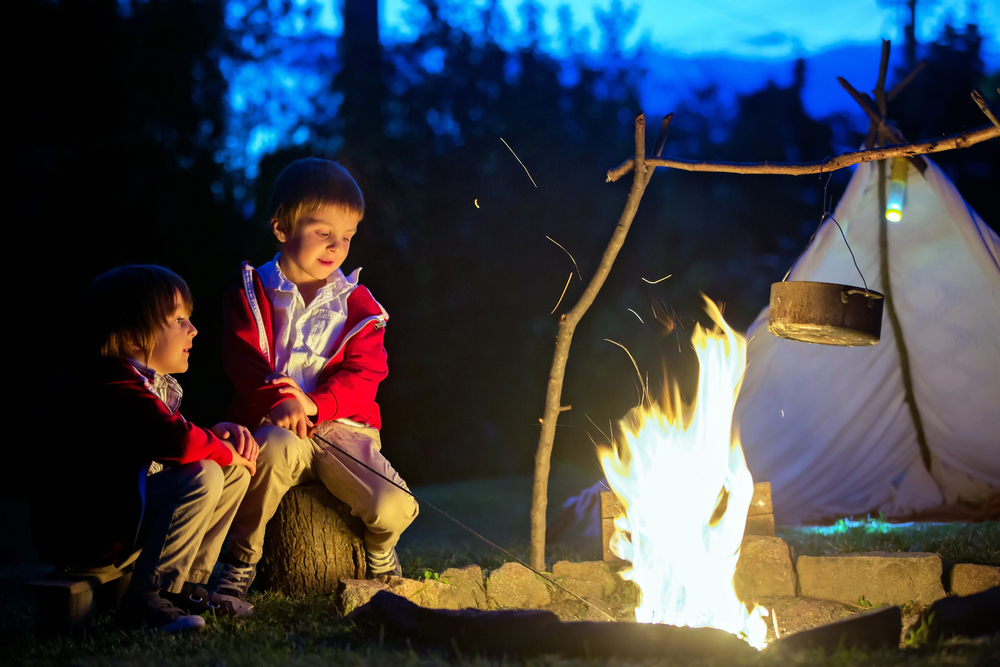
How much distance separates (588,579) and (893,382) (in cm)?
321

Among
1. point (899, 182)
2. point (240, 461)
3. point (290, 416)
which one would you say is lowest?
point (240, 461)

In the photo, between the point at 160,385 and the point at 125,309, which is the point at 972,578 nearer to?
the point at 160,385

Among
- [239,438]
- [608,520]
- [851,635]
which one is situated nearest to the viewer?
[851,635]

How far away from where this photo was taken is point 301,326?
2828mm

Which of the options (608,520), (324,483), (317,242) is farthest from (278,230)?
(608,520)

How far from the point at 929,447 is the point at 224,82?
263 inches

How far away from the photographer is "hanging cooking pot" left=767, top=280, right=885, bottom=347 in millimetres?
2863

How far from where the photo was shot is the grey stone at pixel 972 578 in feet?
9.32

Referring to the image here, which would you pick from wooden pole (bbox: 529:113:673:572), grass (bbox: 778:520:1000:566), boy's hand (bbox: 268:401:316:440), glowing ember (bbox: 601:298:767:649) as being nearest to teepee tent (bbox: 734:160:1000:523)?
grass (bbox: 778:520:1000:566)

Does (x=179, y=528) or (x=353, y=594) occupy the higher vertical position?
(x=179, y=528)

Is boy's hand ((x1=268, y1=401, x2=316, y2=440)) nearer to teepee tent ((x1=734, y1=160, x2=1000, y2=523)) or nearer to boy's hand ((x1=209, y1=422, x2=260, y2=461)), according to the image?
boy's hand ((x1=209, y1=422, x2=260, y2=461))

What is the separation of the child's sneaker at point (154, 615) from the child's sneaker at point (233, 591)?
0.56 feet

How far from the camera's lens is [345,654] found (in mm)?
1997

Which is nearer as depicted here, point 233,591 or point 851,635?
point 851,635
